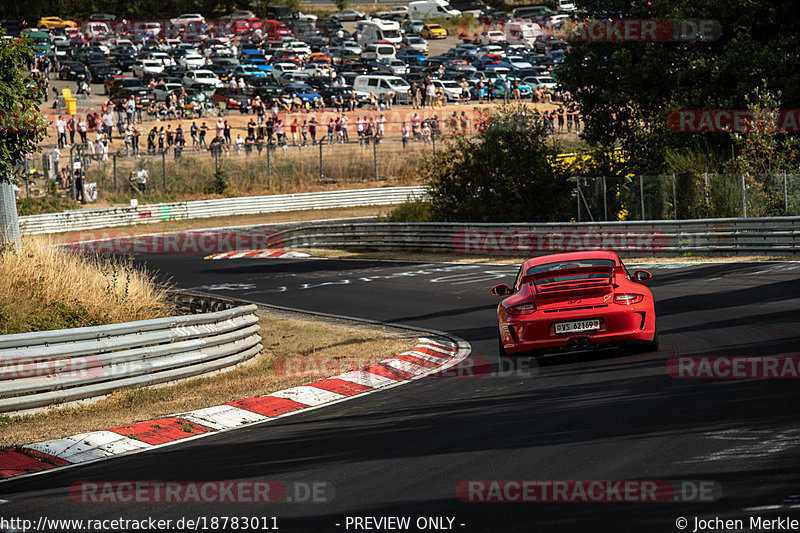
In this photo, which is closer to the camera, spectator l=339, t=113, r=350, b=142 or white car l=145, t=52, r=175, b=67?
spectator l=339, t=113, r=350, b=142

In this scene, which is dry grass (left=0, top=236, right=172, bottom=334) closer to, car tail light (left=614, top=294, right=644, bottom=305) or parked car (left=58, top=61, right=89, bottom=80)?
car tail light (left=614, top=294, right=644, bottom=305)

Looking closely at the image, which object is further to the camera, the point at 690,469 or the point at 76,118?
the point at 76,118

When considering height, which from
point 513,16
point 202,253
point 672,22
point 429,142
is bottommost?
point 202,253

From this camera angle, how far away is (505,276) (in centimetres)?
2355

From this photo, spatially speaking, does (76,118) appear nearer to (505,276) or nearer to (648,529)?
(505,276)

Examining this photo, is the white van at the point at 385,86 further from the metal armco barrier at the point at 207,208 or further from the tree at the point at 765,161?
the tree at the point at 765,161

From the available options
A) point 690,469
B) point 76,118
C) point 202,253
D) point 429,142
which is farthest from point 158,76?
point 690,469

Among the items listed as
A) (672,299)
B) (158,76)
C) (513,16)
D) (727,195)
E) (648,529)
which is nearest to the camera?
(648,529)

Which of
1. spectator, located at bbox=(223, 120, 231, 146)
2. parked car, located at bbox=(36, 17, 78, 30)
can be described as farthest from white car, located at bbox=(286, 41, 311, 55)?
spectator, located at bbox=(223, 120, 231, 146)

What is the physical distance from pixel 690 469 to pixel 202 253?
31.3 meters

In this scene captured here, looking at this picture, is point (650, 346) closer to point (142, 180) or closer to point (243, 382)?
point (243, 382)

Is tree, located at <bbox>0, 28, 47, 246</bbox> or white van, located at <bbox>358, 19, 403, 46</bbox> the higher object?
white van, located at <bbox>358, 19, 403, 46</bbox>

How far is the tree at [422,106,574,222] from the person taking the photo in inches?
1239

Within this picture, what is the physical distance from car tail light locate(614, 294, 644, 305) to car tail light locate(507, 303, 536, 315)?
3.32 feet
